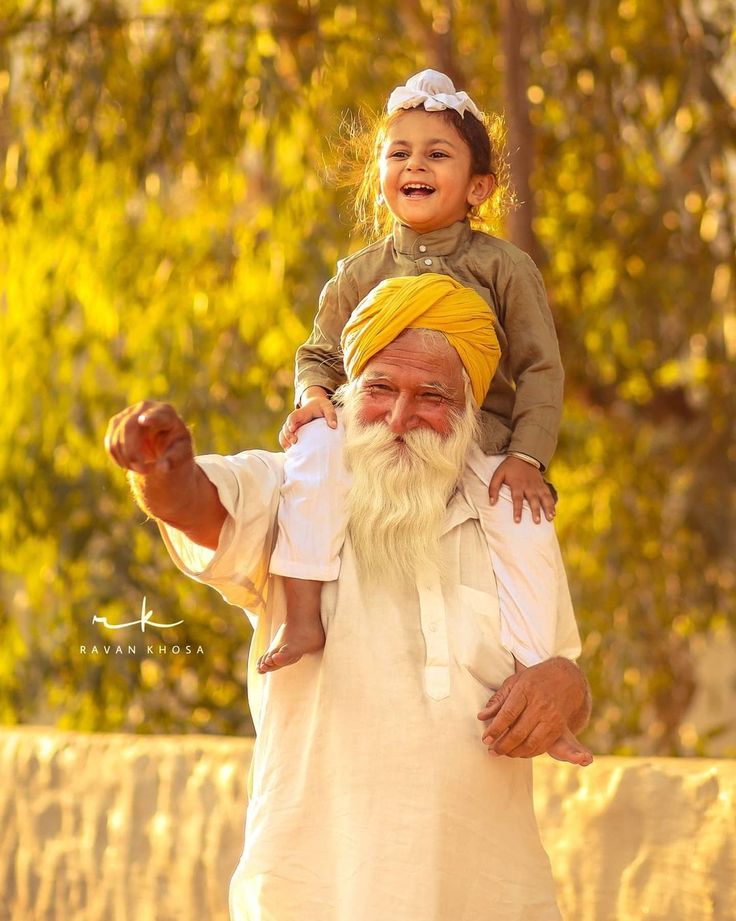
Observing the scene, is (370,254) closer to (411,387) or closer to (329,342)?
(329,342)

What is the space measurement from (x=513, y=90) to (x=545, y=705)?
3.55 meters

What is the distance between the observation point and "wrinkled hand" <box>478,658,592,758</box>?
2.15 m

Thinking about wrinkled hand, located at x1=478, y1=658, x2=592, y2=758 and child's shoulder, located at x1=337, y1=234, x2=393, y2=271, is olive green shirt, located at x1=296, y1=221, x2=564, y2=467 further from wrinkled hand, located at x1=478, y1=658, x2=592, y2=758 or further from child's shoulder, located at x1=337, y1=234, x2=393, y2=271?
wrinkled hand, located at x1=478, y1=658, x2=592, y2=758

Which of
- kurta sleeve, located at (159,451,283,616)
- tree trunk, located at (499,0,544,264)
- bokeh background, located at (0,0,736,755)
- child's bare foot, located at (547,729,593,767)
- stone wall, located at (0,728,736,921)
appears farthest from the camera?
bokeh background, located at (0,0,736,755)

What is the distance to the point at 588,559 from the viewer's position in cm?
600

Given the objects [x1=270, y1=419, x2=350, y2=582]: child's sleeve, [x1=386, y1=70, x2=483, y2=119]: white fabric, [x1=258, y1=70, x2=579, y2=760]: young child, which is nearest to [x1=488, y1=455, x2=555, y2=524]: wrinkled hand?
[x1=258, y1=70, x2=579, y2=760]: young child

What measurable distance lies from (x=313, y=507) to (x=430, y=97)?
2.32ft

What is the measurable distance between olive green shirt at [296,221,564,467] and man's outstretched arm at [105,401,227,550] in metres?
0.40

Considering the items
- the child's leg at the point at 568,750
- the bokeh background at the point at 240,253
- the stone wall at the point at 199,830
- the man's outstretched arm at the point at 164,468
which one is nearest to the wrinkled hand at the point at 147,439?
the man's outstretched arm at the point at 164,468

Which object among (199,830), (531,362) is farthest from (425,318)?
(199,830)

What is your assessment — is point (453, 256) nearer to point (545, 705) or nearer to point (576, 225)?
point (545, 705)

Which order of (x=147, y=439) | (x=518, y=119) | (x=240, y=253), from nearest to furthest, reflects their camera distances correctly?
(x=147, y=439) < (x=518, y=119) < (x=240, y=253)

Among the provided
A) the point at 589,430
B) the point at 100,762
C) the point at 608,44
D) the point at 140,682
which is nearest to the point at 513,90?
the point at 608,44

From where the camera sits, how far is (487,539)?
2324 millimetres
